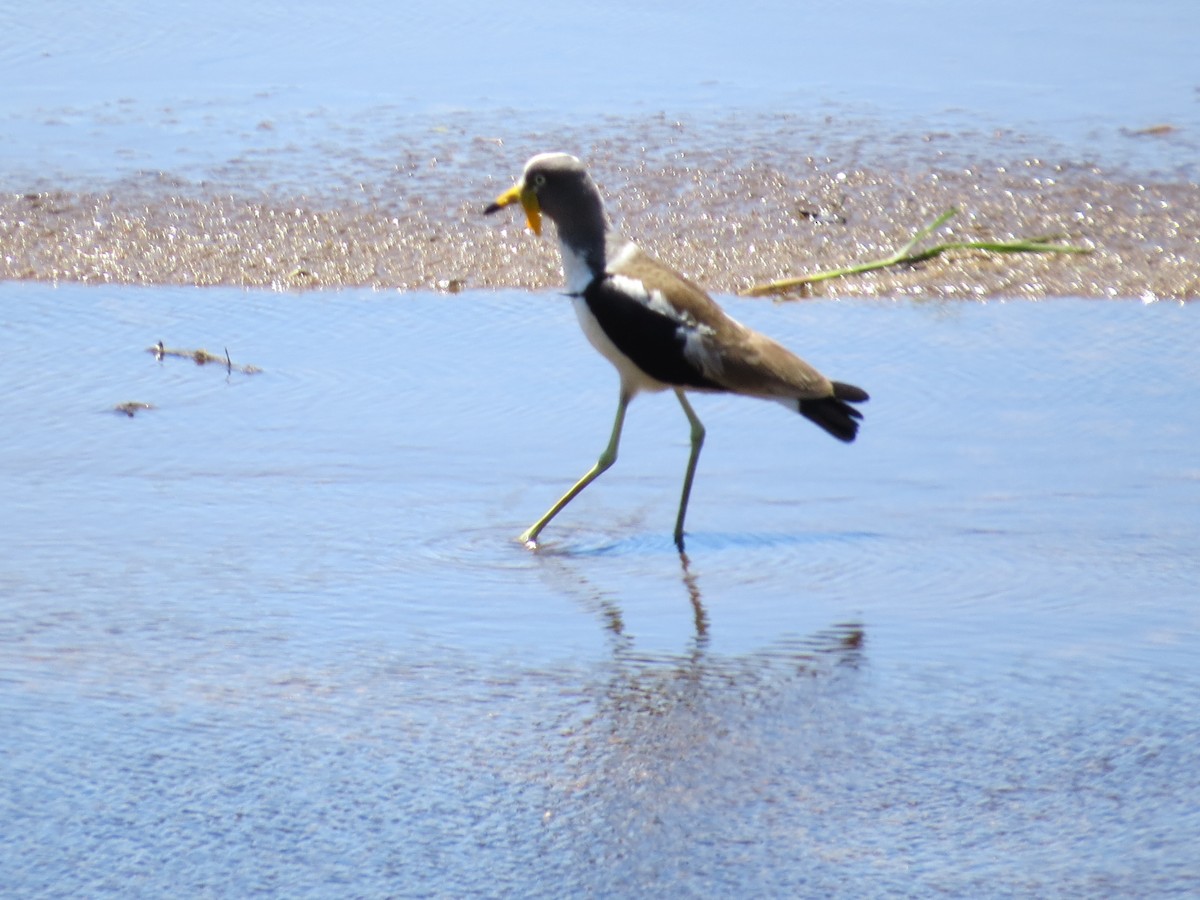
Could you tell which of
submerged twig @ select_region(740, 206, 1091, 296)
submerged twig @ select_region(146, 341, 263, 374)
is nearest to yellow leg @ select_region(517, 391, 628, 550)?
submerged twig @ select_region(146, 341, 263, 374)

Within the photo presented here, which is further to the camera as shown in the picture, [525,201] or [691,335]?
[525,201]

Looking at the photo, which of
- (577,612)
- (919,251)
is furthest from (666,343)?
(919,251)

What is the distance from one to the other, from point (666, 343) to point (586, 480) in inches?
15.9

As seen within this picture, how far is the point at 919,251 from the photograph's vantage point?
6730mm

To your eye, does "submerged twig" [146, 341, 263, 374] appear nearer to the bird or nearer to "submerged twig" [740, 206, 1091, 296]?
the bird

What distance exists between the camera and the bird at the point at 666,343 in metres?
4.84

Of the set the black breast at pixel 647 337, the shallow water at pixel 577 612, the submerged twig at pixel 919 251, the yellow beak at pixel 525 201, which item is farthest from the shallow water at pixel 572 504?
the yellow beak at pixel 525 201

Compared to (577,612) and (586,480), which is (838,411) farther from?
(577,612)

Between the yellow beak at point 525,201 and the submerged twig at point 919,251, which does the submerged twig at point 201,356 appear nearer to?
the yellow beak at point 525,201

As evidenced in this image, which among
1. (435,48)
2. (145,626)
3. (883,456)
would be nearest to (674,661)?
(145,626)

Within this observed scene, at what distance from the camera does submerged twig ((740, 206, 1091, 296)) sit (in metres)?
6.45

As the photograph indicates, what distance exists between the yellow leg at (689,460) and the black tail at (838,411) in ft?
0.88

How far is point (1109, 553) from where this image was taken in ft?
14.4

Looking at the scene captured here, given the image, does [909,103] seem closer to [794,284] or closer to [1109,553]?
[794,284]
